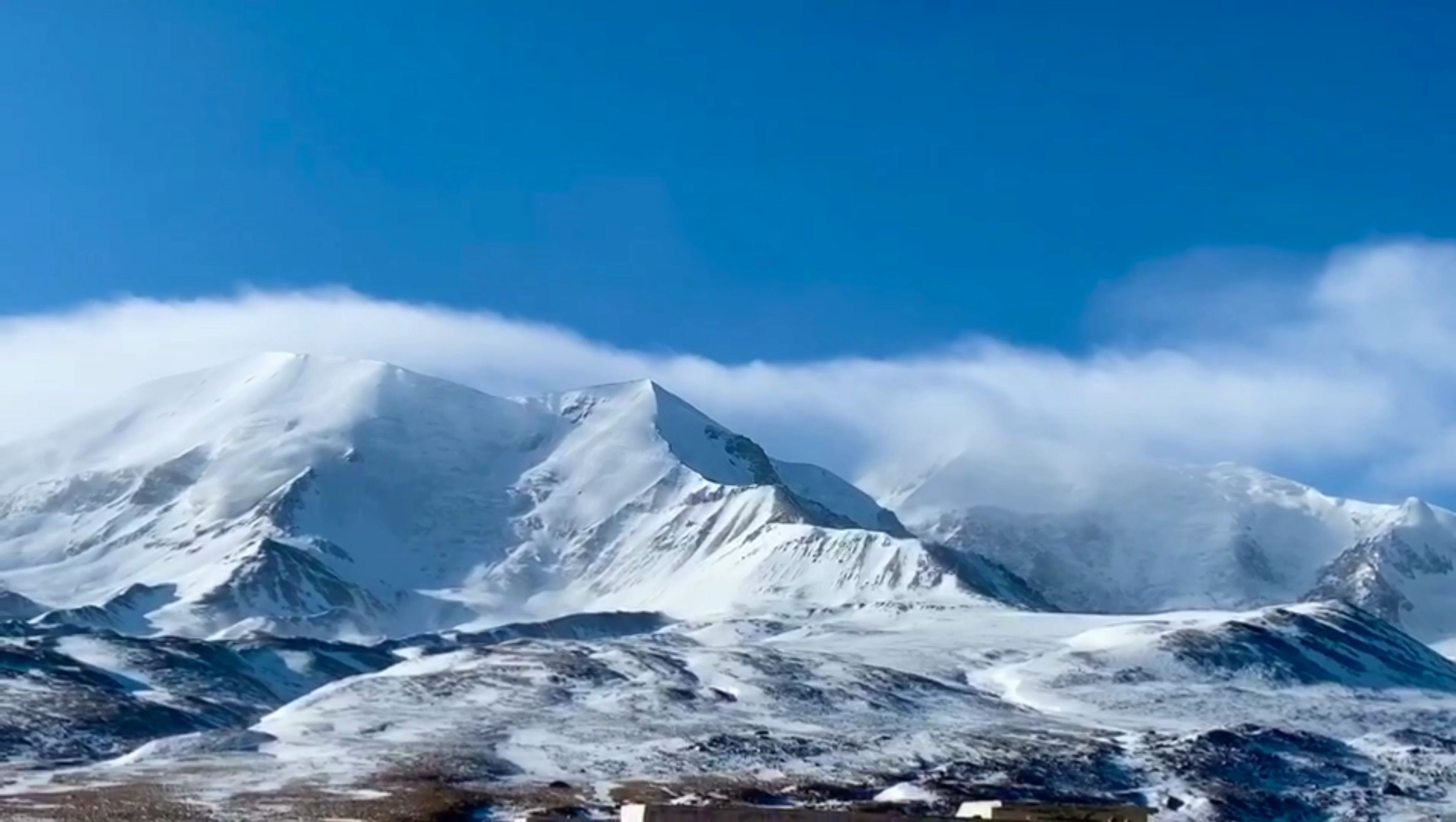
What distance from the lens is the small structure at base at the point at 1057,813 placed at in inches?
3295

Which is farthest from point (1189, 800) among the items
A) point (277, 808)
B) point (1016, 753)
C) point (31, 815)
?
point (31, 815)

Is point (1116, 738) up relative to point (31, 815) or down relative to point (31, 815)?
up

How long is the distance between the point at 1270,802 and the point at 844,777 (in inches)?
1499

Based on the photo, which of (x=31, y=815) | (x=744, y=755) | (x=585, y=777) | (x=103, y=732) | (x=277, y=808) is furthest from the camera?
(x=103, y=732)

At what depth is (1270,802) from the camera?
566 ft

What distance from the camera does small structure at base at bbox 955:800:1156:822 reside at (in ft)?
275

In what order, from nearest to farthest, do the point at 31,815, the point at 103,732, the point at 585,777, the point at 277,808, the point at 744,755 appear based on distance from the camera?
the point at 31,815, the point at 277,808, the point at 585,777, the point at 744,755, the point at 103,732

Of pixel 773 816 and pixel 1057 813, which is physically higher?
pixel 1057 813

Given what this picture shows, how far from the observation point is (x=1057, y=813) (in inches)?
3391

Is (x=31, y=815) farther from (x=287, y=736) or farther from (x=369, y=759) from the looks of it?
(x=287, y=736)

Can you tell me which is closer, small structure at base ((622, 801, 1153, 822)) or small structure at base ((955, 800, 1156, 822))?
small structure at base ((622, 801, 1153, 822))

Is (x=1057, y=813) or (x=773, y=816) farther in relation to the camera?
(x=1057, y=813)

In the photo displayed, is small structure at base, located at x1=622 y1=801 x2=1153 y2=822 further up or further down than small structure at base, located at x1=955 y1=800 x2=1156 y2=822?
further down

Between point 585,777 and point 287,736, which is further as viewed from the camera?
point 287,736
